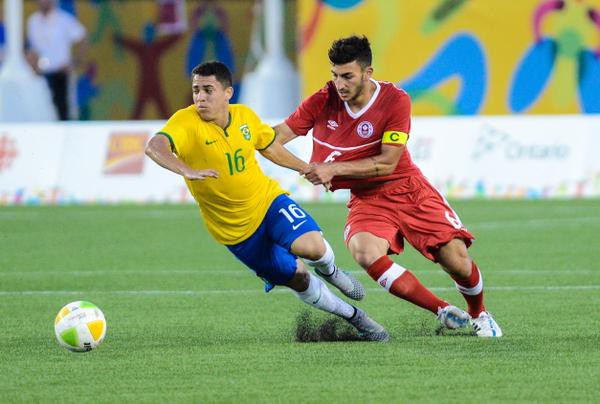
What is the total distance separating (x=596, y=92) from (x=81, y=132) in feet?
24.8

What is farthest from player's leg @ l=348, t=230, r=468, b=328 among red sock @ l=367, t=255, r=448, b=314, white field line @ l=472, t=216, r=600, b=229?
white field line @ l=472, t=216, r=600, b=229

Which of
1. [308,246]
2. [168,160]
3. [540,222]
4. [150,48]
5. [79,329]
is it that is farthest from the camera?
[150,48]

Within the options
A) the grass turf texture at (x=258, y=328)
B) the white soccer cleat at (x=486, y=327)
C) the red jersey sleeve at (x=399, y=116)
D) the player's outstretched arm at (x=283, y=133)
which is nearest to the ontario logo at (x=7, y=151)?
the grass turf texture at (x=258, y=328)

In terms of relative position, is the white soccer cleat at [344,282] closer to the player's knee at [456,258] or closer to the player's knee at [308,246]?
the player's knee at [308,246]

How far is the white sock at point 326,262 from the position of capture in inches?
331

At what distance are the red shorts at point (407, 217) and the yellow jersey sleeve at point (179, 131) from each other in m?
1.09

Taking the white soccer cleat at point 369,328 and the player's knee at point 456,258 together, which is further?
the player's knee at point 456,258

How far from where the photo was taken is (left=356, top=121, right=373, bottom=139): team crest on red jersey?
861 centimetres

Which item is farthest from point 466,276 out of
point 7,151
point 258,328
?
point 7,151

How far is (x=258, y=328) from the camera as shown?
883cm

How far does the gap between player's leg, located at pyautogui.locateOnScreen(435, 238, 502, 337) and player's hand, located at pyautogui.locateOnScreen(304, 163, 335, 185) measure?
2.71ft

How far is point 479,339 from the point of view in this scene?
819 centimetres

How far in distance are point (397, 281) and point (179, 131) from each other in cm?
150

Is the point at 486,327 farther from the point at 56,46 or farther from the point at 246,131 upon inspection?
the point at 56,46
